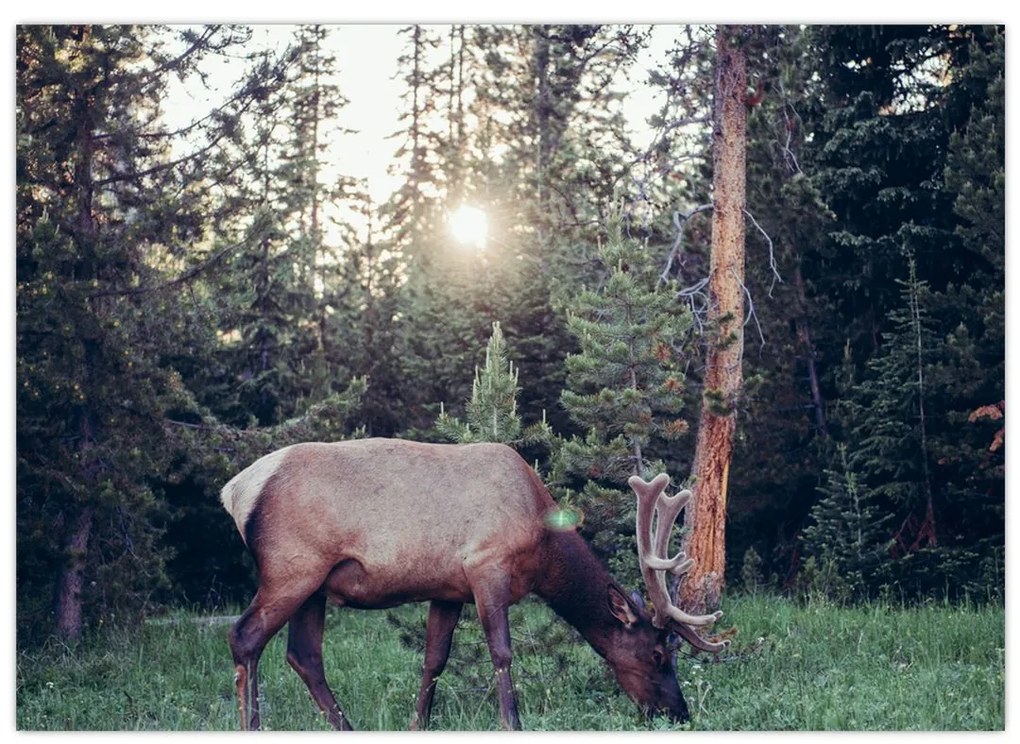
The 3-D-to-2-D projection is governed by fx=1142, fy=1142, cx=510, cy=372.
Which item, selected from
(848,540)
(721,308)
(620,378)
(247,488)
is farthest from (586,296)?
(848,540)

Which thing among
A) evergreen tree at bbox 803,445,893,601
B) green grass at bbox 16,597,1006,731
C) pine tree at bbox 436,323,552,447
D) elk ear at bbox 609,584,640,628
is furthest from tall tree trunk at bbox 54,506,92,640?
evergreen tree at bbox 803,445,893,601

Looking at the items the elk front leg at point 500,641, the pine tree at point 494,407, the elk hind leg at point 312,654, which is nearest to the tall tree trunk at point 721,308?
the pine tree at point 494,407

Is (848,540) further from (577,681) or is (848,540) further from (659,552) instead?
(659,552)

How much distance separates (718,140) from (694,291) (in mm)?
1272

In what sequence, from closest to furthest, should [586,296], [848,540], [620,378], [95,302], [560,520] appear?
[560,520] < [586,296] < [620,378] < [95,302] < [848,540]

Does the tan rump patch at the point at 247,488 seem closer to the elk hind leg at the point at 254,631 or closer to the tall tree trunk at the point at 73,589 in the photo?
the elk hind leg at the point at 254,631

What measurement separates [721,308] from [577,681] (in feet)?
11.2

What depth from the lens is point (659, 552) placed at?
6.62 m

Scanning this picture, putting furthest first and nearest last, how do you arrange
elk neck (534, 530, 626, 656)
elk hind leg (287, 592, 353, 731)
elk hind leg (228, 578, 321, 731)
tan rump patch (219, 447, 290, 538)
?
elk neck (534, 530, 626, 656) < elk hind leg (287, 592, 353, 731) < tan rump patch (219, 447, 290, 538) < elk hind leg (228, 578, 321, 731)

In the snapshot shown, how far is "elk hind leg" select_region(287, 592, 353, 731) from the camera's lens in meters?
6.45

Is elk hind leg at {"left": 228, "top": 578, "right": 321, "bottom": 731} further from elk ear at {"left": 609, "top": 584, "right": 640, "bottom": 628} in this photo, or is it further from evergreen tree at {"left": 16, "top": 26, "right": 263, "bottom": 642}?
evergreen tree at {"left": 16, "top": 26, "right": 263, "bottom": 642}

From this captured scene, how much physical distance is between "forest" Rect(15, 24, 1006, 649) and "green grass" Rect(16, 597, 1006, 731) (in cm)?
89

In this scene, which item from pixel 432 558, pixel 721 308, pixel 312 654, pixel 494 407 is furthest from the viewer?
pixel 721 308

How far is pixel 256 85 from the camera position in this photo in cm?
952
